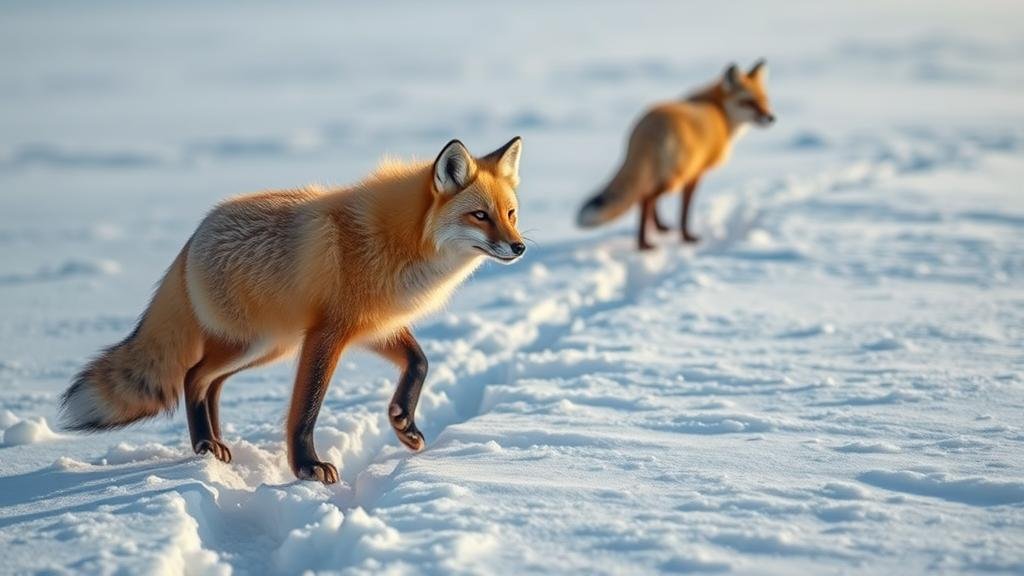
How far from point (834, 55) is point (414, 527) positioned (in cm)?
2593

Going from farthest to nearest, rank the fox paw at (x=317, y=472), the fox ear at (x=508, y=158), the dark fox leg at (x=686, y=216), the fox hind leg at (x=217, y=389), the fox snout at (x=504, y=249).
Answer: the dark fox leg at (x=686, y=216) < the fox hind leg at (x=217, y=389) < the fox ear at (x=508, y=158) < the fox snout at (x=504, y=249) < the fox paw at (x=317, y=472)

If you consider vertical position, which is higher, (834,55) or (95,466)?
(834,55)

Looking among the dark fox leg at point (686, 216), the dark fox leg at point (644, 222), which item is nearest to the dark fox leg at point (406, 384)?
the dark fox leg at point (644, 222)

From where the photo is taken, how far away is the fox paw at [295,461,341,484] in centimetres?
420

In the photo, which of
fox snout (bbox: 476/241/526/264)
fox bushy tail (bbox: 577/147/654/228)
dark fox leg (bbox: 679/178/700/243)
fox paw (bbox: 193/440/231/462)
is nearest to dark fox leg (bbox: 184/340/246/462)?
fox paw (bbox: 193/440/231/462)

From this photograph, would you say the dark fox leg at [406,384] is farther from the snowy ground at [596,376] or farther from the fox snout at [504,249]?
the fox snout at [504,249]

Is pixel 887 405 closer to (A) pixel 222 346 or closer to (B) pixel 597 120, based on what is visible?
(A) pixel 222 346

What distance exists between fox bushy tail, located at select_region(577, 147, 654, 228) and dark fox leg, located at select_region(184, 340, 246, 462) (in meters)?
4.90

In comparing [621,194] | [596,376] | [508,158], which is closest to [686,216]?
[621,194]

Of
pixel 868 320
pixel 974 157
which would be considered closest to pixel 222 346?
pixel 868 320

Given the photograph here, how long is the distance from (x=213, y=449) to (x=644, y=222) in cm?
512

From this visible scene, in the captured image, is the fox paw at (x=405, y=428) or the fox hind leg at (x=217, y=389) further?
the fox hind leg at (x=217, y=389)

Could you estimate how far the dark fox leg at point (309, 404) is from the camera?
4.24 m

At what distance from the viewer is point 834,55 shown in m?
27.0
